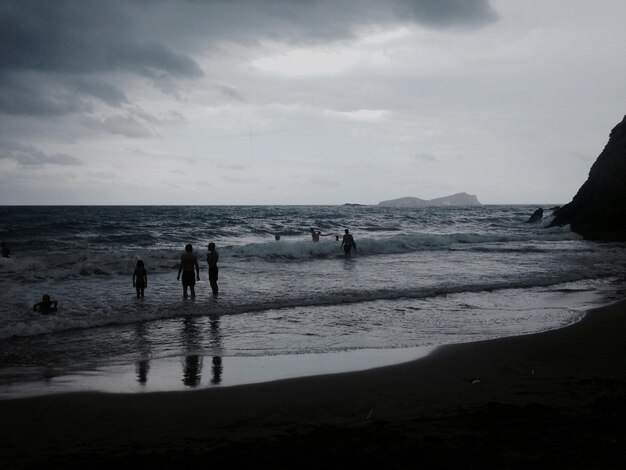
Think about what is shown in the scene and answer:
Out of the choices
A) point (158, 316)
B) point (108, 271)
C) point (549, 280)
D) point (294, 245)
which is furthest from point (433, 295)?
point (294, 245)

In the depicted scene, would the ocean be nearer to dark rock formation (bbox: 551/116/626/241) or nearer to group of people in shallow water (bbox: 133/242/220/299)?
group of people in shallow water (bbox: 133/242/220/299)

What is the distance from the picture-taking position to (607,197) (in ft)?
116

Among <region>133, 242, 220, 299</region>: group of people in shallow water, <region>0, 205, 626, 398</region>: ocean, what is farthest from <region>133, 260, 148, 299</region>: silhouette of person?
<region>0, 205, 626, 398</region>: ocean

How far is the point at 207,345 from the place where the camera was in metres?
8.70

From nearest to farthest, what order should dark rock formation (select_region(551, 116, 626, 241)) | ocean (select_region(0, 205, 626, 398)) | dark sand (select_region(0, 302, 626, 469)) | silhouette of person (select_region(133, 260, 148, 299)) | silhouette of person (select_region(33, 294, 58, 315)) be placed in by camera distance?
dark sand (select_region(0, 302, 626, 469))
ocean (select_region(0, 205, 626, 398))
silhouette of person (select_region(33, 294, 58, 315))
silhouette of person (select_region(133, 260, 148, 299))
dark rock formation (select_region(551, 116, 626, 241))

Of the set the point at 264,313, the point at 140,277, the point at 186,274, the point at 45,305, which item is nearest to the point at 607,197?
the point at 264,313

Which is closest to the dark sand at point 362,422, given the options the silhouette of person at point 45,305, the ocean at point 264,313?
the ocean at point 264,313

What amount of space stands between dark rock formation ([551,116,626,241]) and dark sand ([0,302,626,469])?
104ft

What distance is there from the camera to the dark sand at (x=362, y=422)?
152 inches

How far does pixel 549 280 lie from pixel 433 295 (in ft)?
18.0

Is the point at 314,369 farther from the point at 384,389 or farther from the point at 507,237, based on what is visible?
the point at 507,237

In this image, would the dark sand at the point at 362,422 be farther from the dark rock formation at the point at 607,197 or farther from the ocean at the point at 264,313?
the dark rock formation at the point at 607,197

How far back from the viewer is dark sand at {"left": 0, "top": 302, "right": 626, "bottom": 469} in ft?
12.7

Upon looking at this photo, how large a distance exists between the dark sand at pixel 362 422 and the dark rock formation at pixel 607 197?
104ft
